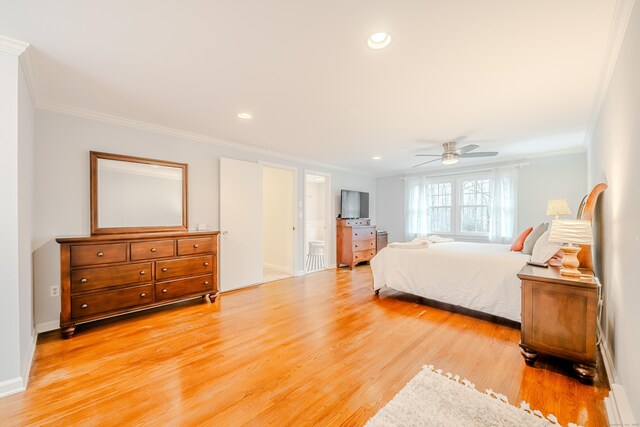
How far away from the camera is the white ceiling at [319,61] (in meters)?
1.52

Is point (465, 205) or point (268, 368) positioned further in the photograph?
point (465, 205)

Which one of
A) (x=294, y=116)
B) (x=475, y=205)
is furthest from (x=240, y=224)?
(x=475, y=205)

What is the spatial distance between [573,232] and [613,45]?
4.22 ft

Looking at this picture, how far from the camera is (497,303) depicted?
2920 mm

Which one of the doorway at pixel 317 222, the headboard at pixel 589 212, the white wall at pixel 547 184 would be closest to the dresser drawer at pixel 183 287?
the doorway at pixel 317 222

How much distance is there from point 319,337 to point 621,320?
2167 mm

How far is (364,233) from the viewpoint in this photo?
6.24m

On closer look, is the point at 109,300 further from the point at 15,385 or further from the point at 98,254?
the point at 15,385

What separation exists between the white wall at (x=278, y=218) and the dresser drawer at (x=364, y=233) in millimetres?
1524

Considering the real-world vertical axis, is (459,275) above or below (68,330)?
above

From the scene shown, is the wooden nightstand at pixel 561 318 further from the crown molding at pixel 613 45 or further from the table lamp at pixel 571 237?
the crown molding at pixel 613 45

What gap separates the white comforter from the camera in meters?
2.88

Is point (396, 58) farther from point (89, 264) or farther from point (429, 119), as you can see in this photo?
point (89, 264)

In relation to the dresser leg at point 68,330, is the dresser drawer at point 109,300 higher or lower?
higher
